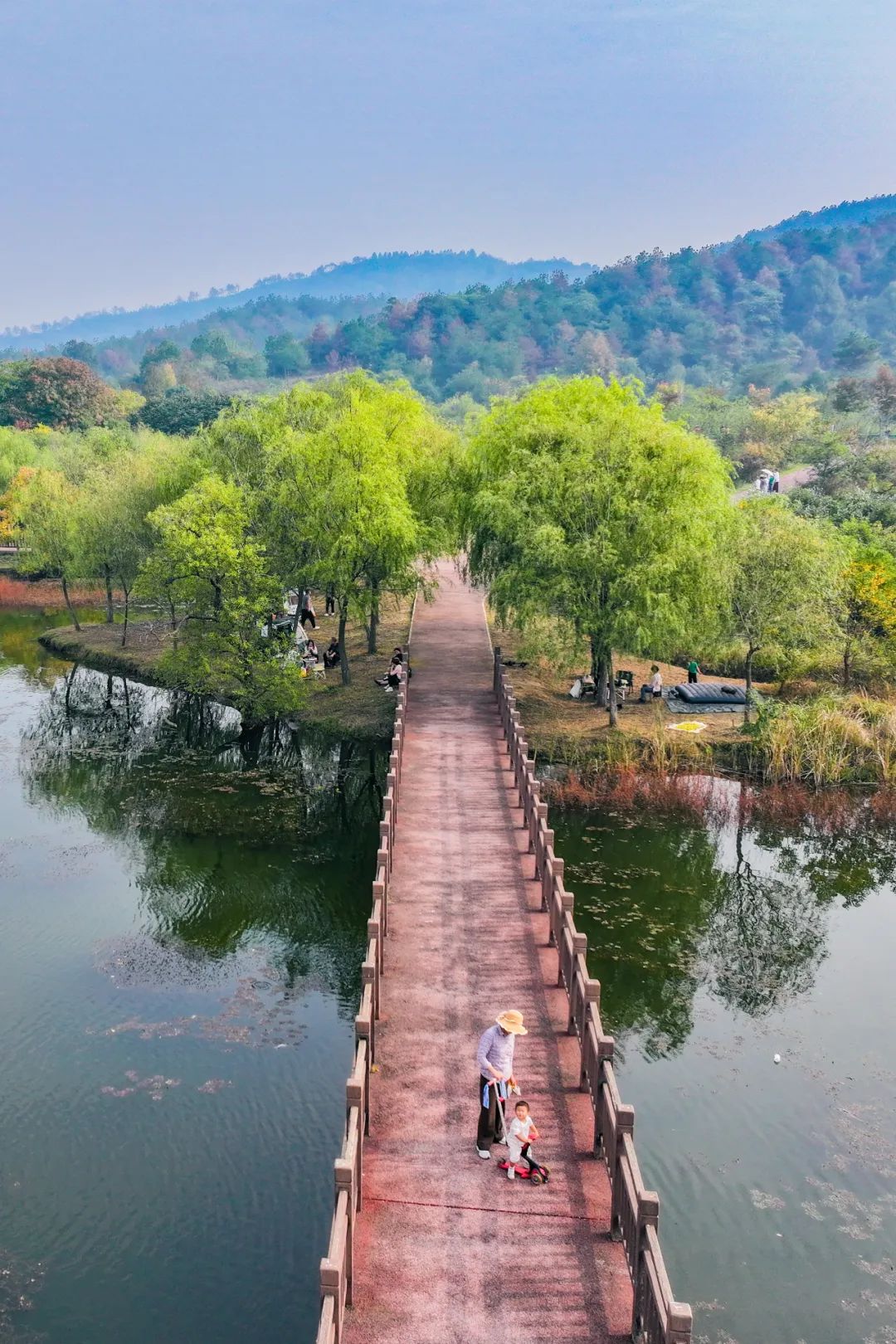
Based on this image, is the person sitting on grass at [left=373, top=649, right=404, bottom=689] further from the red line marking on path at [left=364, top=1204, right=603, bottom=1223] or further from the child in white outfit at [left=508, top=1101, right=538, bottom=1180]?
the red line marking on path at [left=364, top=1204, right=603, bottom=1223]

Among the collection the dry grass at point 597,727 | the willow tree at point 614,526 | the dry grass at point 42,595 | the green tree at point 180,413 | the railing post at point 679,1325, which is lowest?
the dry grass at point 42,595

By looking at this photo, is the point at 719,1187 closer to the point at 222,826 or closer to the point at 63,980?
the point at 63,980

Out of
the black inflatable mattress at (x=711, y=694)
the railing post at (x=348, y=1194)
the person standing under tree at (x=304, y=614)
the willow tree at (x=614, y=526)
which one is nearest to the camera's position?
the railing post at (x=348, y=1194)

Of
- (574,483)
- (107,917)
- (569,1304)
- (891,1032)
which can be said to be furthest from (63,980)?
(574,483)

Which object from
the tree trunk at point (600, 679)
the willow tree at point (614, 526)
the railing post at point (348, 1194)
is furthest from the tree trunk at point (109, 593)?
the railing post at point (348, 1194)

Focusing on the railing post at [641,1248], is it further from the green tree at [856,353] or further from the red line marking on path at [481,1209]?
the green tree at [856,353]

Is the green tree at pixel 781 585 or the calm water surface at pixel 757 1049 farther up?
the green tree at pixel 781 585

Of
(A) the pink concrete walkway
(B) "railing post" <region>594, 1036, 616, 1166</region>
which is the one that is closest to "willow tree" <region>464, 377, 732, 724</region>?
(A) the pink concrete walkway
